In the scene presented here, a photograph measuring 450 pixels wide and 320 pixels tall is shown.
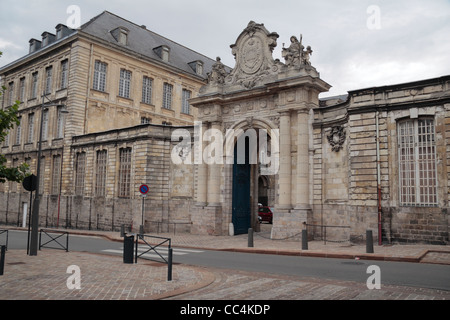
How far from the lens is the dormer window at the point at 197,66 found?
3869 cm

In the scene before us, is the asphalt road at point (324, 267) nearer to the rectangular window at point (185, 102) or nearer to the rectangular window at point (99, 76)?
the rectangular window at point (99, 76)

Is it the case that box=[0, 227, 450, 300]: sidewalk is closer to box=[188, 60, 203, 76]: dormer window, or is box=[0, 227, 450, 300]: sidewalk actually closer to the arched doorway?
the arched doorway

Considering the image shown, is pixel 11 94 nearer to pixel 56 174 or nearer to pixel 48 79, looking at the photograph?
pixel 48 79

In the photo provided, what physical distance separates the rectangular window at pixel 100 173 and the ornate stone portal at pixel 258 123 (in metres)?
7.52

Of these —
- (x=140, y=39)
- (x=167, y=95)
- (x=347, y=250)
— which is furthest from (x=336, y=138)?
(x=140, y=39)

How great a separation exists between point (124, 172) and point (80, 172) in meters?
5.32

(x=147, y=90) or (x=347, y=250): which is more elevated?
(x=147, y=90)

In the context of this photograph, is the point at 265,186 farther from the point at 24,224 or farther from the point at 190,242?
the point at 190,242

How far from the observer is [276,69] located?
19.2 m

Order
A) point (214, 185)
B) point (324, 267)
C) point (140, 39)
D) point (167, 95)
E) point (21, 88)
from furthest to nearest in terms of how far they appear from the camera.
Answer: point (21, 88)
point (167, 95)
point (140, 39)
point (214, 185)
point (324, 267)

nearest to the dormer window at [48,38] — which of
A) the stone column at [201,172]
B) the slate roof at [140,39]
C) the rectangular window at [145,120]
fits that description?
the slate roof at [140,39]

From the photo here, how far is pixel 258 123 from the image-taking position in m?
19.8
